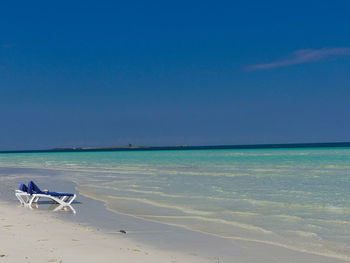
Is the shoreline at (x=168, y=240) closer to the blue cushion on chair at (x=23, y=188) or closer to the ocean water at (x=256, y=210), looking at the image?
the ocean water at (x=256, y=210)

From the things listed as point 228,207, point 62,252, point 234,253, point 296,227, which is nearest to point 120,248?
point 62,252

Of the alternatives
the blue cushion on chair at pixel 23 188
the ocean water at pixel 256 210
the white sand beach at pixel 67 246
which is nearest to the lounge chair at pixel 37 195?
the blue cushion on chair at pixel 23 188

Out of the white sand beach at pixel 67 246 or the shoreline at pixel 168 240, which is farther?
the shoreline at pixel 168 240

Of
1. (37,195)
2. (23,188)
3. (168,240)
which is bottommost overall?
(168,240)

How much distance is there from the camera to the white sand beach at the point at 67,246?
6863 millimetres

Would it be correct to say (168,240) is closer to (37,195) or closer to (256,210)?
(256,210)

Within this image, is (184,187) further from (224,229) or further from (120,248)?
(120,248)

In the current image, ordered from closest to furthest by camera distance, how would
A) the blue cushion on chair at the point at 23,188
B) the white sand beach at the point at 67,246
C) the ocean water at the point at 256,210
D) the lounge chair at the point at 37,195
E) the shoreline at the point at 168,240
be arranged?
the white sand beach at the point at 67,246 → the shoreline at the point at 168,240 → the ocean water at the point at 256,210 → the lounge chair at the point at 37,195 → the blue cushion on chair at the point at 23,188

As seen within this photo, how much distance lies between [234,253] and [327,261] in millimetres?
1541

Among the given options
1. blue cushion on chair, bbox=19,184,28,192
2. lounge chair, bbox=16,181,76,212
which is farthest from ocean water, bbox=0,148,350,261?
blue cushion on chair, bbox=19,184,28,192

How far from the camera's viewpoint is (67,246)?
7676 millimetres

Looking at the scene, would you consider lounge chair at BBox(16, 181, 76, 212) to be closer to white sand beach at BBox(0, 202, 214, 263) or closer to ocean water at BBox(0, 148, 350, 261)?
ocean water at BBox(0, 148, 350, 261)

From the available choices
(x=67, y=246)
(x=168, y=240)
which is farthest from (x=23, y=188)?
(x=168, y=240)

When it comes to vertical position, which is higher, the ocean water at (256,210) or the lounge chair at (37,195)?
the lounge chair at (37,195)
